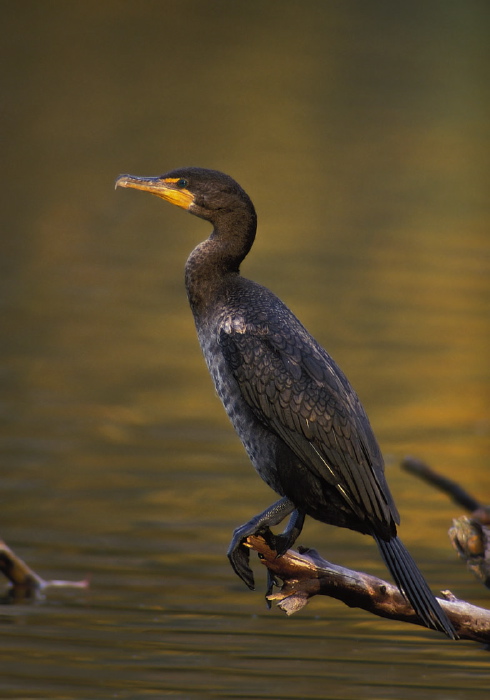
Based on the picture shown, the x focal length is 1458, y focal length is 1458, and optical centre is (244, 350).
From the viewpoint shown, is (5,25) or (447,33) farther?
(447,33)

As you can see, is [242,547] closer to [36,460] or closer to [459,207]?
[36,460]

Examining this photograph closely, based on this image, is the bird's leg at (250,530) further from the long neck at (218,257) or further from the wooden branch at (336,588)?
the long neck at (218,257)

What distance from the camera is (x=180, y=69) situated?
96.3 feet

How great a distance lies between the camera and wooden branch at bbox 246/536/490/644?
4840mm

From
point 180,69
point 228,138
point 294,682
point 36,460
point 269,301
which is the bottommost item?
point 294,682

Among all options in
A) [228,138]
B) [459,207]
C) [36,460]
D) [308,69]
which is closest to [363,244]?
[459,207]

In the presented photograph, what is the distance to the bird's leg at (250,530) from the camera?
4.89 metres

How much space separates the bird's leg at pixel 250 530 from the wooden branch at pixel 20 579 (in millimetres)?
2301

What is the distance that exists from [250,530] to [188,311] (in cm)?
1022

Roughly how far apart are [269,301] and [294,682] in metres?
1.95

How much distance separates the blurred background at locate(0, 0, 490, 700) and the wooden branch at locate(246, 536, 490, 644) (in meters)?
1.38

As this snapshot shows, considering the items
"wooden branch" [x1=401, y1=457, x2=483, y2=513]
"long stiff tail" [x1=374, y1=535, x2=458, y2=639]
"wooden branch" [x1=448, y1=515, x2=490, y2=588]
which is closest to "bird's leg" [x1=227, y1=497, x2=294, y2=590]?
"long stiff tail" [x1=374, y1=535, x2=458, y2=639]

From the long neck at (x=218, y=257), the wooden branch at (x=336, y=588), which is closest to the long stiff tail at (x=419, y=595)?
the wooden branch at (x=336, y=588)

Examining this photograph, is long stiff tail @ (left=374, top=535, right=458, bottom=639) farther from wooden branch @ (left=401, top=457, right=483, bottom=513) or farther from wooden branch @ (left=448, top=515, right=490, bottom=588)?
wooden branch @ (left=401, top=457, right=483, bottom=513)
